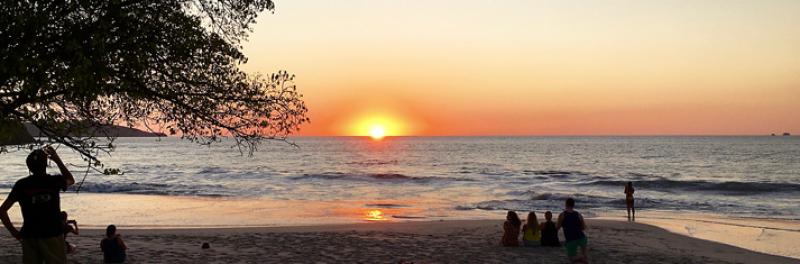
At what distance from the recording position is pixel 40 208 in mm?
7969

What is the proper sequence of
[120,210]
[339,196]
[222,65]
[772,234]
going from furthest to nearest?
1. [339,196]
2. [120,210]
3. [772,234]
4. [222,65]

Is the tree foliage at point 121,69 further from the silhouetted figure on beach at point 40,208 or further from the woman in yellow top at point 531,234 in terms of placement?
the woman in yellow top at point 531,234

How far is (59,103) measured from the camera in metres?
10.9

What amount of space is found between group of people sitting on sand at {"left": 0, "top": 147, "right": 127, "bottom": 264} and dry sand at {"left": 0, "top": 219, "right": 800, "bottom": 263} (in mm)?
6197

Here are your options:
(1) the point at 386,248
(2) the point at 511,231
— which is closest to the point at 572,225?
(2) the point at 511,231

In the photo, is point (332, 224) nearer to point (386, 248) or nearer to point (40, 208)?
point (386, 248)

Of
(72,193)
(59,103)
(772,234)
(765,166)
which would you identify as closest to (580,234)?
(59,103)

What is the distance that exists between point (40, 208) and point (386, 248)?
10.4 m

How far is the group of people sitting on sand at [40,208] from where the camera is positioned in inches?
307

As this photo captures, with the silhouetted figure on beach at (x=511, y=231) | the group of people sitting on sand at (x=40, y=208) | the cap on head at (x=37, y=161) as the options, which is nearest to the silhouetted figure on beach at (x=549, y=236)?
the silhouetted figure on beach at (x=511, y=231)

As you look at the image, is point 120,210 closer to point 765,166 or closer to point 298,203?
point 298,203

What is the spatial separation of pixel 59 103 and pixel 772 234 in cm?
2495

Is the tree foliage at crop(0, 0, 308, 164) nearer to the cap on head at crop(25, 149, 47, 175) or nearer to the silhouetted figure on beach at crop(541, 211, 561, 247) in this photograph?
the cap on head at crop(25, 149, 47, 175)

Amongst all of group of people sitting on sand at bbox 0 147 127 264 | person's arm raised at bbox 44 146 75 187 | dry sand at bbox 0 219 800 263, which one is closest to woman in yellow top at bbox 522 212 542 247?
dry sand at bbox 0 219 800 263
